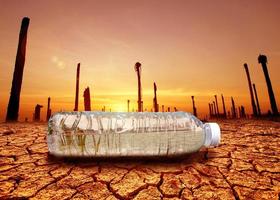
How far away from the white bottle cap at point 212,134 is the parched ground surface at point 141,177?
0.71 ft

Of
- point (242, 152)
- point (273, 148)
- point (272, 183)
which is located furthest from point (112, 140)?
point (273, 148)

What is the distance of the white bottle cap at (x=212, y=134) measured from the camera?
1234mm

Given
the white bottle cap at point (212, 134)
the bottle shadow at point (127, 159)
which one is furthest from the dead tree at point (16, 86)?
the white bottle cap at point (212, 134)

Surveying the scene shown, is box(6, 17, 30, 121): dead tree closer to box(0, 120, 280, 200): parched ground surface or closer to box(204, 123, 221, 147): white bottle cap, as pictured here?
box(0, 120, 280, 200): parched ground surface

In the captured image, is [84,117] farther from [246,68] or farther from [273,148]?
[246,68]

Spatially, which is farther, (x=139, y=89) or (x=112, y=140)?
(x=139, y=89)

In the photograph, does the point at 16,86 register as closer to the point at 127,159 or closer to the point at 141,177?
the point at 127,159

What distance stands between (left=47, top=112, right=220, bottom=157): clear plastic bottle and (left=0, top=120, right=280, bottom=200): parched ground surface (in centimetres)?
13

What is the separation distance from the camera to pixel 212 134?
1.24 m

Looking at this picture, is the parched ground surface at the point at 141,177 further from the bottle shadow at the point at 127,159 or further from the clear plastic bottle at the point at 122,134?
the clear plastic bottle at the point at 122,134

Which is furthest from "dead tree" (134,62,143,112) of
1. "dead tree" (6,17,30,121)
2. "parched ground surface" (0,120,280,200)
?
"parched ground surface" (0,120,280,200)

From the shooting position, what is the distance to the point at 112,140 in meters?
1.16

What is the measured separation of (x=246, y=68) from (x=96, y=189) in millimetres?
13555

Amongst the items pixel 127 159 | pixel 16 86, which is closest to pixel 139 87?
pixel 16 86
